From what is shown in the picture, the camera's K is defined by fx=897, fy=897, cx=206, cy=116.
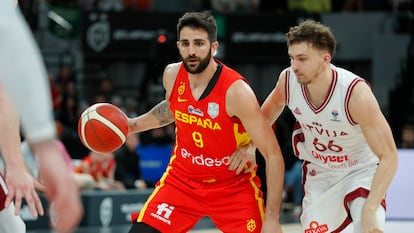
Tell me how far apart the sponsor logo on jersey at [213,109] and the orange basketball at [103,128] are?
615 millimetres

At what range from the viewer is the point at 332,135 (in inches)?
197

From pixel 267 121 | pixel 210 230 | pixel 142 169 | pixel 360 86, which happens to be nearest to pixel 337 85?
pixel 360 86

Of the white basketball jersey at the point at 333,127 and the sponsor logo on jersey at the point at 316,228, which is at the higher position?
the white basketball jersey at the point at 333,127

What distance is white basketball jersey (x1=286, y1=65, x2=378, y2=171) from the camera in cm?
495

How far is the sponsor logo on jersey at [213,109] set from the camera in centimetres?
512

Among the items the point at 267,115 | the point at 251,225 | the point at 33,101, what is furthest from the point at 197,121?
the point at 33,101

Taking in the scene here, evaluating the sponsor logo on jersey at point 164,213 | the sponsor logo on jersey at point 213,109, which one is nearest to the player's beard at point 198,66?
the sponsor logo on jersey at point 213,109

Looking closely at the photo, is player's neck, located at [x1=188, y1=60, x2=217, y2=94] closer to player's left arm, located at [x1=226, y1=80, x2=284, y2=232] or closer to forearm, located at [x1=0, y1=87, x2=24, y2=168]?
player's left arm, located at [x1=226, y1=80, x2=284, y2=232]

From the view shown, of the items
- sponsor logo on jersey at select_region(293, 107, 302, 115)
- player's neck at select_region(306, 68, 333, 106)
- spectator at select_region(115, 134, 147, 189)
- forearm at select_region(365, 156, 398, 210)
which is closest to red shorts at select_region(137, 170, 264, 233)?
sponsor logo on jersey at select_region(293, 107, 302, 115)

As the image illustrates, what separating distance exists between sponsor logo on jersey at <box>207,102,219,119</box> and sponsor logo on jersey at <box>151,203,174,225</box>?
1.92 ft

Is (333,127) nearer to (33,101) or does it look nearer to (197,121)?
(197,121)

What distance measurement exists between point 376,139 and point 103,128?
164 cm

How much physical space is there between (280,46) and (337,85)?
11119 mm

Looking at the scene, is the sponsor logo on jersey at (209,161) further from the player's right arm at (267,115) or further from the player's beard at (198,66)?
the player's beard at (198,66)
